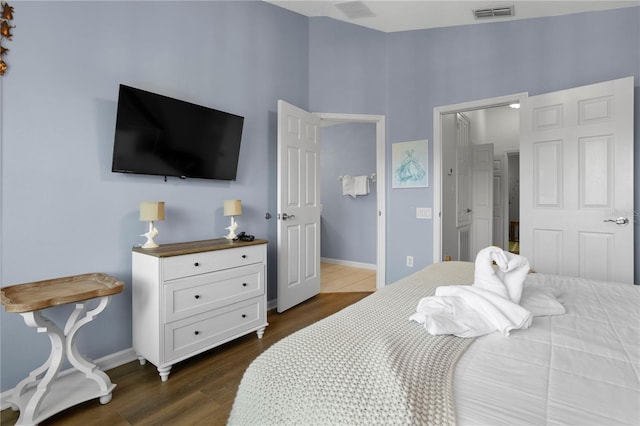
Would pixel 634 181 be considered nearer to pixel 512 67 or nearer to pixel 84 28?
pixel 512 67

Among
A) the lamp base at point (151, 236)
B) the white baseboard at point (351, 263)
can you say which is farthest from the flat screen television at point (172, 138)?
the white baseboard at point (351, 263)

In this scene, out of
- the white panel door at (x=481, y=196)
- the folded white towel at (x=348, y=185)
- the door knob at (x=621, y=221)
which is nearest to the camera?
the door knob at (x=621, y=221)

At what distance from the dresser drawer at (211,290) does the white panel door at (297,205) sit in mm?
598

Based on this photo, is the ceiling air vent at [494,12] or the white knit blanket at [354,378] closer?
the white knit blanket at [354,378]

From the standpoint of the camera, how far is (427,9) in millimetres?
3096

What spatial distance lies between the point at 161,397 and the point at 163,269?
71cm

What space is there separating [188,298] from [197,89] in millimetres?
1633

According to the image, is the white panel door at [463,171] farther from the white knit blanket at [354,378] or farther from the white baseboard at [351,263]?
the white knit blanket at [354,378]

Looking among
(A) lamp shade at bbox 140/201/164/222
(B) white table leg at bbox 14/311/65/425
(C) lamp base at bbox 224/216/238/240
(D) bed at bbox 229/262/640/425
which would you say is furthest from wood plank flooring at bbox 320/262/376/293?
(D) bed at bbox 229/262/640/425

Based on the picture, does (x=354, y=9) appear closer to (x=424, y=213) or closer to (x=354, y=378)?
(x=424, y=213)

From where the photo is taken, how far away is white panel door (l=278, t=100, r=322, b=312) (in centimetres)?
307

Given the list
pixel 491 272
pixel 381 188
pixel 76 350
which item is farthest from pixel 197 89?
pixel 491 272

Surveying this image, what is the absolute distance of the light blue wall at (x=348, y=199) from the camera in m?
5.21

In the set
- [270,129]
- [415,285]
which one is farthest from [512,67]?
[415,285]
